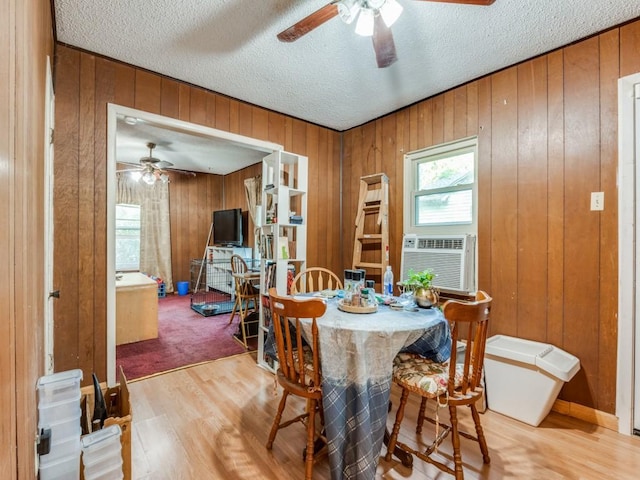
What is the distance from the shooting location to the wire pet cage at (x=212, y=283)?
581 centimetres

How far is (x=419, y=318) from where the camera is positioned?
1643 millimetres

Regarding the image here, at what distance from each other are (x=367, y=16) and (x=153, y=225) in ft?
19.5

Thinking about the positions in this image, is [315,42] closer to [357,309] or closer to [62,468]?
[357,309]

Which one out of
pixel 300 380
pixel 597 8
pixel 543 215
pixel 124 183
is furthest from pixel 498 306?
pixel 124 183

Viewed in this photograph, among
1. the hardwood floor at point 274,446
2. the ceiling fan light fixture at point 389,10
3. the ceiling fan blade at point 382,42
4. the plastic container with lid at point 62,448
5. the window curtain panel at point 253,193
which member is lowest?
the hardwood floor at point 274,446

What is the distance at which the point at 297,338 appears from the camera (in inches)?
59.4

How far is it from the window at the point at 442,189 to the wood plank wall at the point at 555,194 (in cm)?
13

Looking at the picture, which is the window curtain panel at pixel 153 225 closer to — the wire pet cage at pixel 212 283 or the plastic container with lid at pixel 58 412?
the wire pet cage at pixel 212 283

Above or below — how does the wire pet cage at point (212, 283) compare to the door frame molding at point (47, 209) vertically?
below

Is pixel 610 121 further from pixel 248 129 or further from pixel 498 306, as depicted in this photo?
pixel 248 129

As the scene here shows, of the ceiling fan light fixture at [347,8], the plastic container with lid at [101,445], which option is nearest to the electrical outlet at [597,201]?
the ceiling fan light fixture at [347,8]

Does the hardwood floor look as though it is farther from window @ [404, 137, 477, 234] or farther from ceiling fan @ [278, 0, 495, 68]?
ceiling fan @ [278, 0, 495, 68]

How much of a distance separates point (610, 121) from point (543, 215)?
69cm

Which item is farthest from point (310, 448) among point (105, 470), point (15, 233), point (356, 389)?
point (15, 233)
